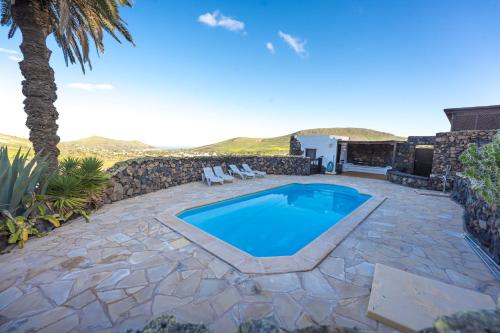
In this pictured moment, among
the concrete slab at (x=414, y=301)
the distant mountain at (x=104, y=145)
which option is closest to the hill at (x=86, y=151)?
the distant mountain at (x=104, y=145)

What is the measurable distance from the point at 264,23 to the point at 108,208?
1467 centimetres

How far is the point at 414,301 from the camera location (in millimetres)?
2301

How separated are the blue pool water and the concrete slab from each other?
1923 mm

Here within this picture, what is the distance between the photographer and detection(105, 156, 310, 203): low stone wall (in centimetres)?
680

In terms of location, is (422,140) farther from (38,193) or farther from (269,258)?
(38,193)

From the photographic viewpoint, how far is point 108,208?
5789 mm

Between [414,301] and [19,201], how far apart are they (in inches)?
260

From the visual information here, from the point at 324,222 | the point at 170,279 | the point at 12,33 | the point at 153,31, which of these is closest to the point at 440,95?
the point at 324,222

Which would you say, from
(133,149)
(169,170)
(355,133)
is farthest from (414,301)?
(355,133)

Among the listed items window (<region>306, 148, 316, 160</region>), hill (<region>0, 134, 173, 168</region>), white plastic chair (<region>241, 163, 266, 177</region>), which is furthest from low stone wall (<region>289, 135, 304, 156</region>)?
hill (<region>0, 134, 173, 168</region>)

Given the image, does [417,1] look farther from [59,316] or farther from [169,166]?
[59,316]

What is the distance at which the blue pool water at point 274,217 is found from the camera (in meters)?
4.67

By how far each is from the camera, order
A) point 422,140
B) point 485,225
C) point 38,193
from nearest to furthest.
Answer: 1. point 485,225
2. point 38,193
3. point 422,140

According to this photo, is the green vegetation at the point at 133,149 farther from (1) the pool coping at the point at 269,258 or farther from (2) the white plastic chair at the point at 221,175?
(1) the pool coping at the point at 269,258
